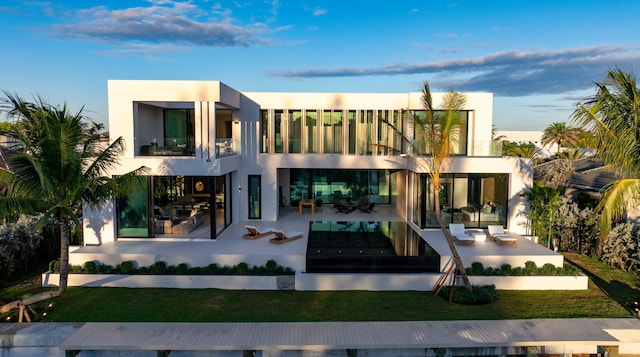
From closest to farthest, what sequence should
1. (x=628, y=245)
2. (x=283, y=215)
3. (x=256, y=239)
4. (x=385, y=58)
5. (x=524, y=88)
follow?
1. (x=628, y=245)
2. (x=256, y=239)
3. (x=283, y=215)
4. (x=385, y=58)
5. (x=524, y=88)

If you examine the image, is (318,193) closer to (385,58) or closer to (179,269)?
(385,58)

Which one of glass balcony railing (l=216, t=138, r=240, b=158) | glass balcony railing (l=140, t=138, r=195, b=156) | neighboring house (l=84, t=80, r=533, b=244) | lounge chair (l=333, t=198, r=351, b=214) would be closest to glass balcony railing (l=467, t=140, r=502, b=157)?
neighboring house (l=84, t=80, r=533, b=244)

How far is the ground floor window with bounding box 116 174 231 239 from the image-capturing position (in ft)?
51.7

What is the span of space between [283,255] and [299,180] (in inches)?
428

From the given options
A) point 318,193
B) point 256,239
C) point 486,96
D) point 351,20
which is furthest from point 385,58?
point 256,239

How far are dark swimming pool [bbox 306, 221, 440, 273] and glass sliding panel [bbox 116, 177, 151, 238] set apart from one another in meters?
6.20

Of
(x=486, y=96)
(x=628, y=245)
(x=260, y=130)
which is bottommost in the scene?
(x=628, y=245)

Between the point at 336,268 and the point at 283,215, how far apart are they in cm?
862

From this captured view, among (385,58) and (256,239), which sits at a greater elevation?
(385,58)

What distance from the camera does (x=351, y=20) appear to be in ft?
83.9

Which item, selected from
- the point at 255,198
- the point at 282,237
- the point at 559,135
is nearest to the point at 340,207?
the point at 255,198

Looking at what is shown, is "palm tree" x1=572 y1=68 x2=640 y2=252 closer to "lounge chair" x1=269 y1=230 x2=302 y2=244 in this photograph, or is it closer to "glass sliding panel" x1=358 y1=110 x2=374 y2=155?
"lounge chair" x1=269 y1=230 x2=302 y2=244

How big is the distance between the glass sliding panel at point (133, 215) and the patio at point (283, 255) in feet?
1.16

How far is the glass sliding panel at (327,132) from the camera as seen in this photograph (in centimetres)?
2048
